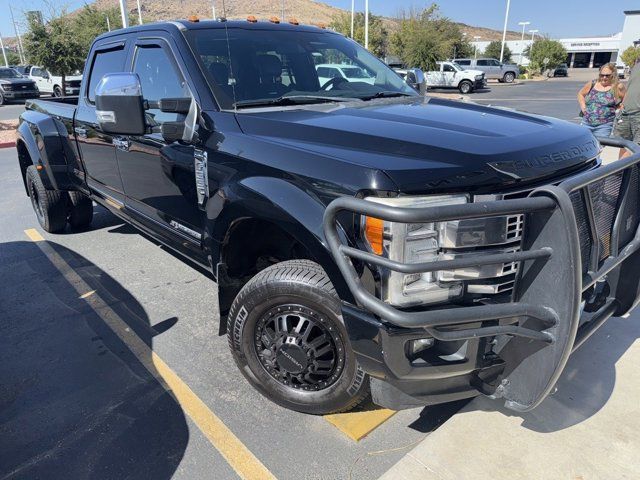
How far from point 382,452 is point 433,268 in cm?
122

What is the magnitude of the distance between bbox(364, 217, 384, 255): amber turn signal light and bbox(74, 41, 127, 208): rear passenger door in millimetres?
2775

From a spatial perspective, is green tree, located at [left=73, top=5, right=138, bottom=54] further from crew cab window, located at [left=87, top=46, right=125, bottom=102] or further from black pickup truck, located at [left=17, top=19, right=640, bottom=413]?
black pickup truck, located at [left=17, top=19, right=640, bottom=413]

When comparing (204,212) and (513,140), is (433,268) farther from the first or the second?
(204,212)

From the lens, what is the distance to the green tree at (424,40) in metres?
33.7

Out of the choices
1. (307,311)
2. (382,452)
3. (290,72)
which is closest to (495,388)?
(382,452)

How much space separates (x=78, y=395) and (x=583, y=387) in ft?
9.56

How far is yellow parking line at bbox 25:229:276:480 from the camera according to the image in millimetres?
2385

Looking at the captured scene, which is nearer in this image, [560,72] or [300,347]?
[300,347]

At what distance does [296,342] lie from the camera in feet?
8.09

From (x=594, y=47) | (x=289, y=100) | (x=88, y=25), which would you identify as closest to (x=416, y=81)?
(x=289, y=100)

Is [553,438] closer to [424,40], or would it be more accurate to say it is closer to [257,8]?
[424,40]

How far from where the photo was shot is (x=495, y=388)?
2107 mm

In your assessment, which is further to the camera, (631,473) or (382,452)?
(382,452)

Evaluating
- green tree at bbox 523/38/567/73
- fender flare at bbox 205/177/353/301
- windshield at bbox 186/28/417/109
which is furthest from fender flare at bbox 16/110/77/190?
green tree at bbox 523/38/567/73
